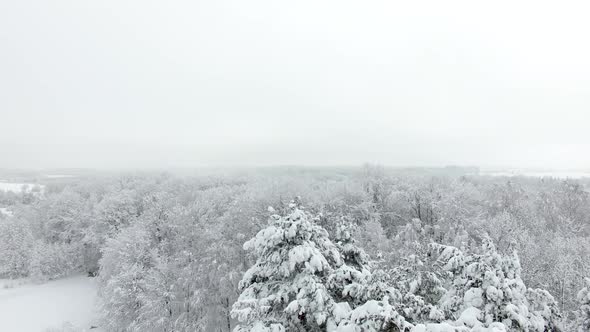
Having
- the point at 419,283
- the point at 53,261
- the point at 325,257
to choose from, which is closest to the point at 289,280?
the point at 325,257

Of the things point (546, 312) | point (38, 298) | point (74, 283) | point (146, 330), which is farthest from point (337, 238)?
point (74, 283)

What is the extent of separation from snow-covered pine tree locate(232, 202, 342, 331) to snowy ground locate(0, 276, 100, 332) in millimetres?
28143

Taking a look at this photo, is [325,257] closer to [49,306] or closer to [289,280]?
[289,280]

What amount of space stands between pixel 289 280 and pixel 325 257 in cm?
109

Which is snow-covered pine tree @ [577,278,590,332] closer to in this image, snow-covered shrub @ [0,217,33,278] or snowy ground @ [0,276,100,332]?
snowy ground @ [0,276,100,332]

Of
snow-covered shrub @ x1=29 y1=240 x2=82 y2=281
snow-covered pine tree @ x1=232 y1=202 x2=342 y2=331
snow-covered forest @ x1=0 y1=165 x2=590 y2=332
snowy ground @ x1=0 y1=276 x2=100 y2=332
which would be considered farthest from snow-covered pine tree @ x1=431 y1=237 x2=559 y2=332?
snow-covered shrub @ x1=29 y1=240 x2=82 y2=281

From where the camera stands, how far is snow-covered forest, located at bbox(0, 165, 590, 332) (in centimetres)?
675

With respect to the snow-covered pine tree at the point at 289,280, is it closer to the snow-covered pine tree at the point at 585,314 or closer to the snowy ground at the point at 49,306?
the snow-covered pine tree at the point at 585,314

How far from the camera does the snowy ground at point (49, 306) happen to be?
2934 centimetres

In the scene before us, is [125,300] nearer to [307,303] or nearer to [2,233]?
[307,303]

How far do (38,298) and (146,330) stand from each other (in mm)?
22821

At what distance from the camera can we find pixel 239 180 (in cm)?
7206

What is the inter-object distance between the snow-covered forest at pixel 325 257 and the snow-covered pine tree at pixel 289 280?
0.12ft

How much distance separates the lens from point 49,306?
112 feet
